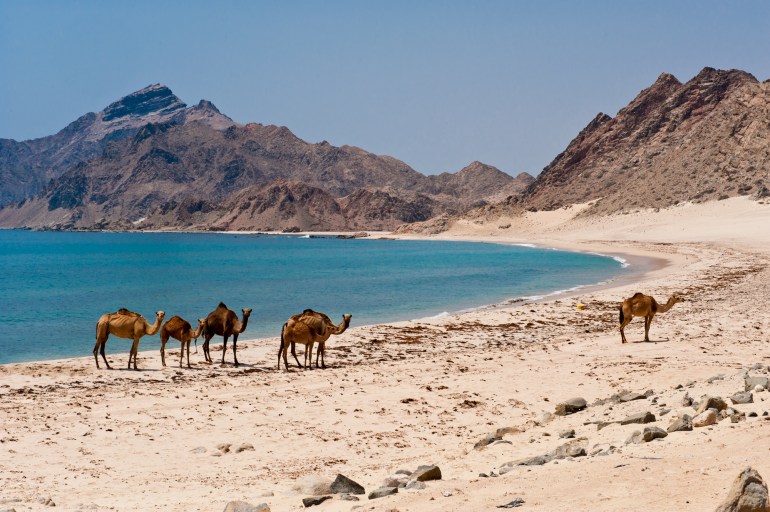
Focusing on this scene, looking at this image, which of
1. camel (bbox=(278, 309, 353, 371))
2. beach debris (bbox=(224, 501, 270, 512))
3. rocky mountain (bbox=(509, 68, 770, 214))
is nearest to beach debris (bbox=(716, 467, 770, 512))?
beach debris (bbox=(224, 501, 270, 512))

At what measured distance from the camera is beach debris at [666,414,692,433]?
9719 millimetres

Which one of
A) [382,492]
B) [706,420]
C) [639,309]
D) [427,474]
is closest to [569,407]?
[706,420]

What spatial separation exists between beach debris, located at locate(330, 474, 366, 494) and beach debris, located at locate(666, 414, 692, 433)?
401 cm

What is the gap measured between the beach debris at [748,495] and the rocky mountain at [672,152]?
11009 cm

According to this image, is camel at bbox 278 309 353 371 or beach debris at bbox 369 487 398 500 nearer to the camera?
beach debris at bbox 369 487 398 500

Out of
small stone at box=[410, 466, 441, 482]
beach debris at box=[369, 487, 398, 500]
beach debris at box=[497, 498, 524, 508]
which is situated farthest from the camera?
small stone at box=[410, 466, 441, 482]

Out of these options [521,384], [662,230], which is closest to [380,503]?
[521,384]

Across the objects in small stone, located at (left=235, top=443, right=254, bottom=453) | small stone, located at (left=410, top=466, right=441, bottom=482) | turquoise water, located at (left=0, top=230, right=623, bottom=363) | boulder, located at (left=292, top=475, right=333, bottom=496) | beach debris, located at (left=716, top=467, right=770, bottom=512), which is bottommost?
turquoise water, located at (left=0, top=230, right=623, bottom=363)

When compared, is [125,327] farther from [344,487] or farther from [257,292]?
[257,292]

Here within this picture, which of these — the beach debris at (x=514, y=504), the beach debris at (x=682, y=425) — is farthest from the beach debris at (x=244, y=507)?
the beach debris at (x=682, y=425)

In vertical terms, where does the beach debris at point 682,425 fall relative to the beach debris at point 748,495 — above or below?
below

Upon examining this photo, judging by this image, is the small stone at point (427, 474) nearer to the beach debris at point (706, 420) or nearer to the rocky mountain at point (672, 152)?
→ the beach debris at point (706, 420)

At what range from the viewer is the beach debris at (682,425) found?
31.9ft

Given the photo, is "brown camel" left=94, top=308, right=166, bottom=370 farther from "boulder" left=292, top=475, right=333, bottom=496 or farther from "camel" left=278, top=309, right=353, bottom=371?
"boulder" left=292, top=475, right=333, bottom=496
